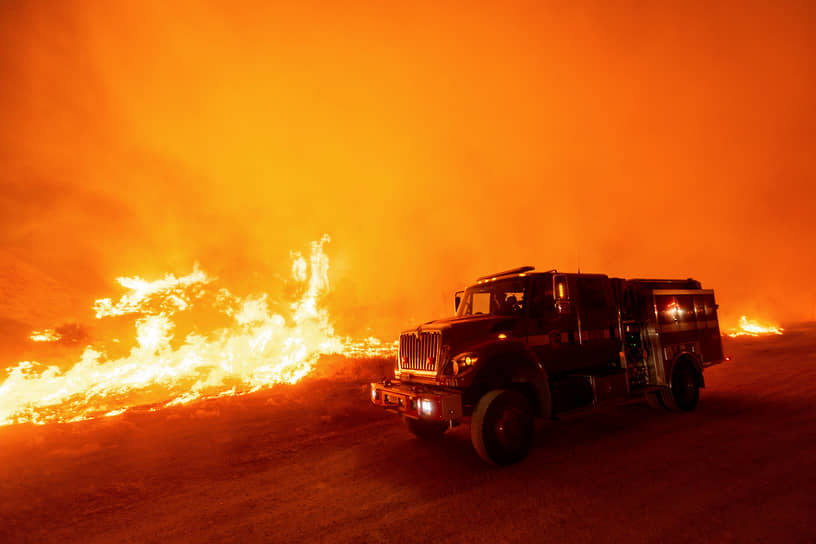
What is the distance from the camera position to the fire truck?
6.52 metres

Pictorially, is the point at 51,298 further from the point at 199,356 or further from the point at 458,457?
the point at 458,457

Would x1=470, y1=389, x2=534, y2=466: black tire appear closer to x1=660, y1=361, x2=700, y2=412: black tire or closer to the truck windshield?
the truck windshield

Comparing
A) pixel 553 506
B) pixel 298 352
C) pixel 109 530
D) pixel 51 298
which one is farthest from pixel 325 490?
pixel 51 298

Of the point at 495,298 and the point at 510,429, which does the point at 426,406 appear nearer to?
the point at 510,429

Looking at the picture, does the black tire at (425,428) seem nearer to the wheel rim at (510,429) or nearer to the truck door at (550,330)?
the wheel rim at (510,429)

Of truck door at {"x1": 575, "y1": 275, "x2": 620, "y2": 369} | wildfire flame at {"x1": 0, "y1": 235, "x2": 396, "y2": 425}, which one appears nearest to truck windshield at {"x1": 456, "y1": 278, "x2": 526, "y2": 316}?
truck door at {"x1": 575, "y1": 275, "x2": 620, "y2": 369}

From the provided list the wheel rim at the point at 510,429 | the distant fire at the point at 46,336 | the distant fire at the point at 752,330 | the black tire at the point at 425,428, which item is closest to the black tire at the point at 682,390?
the wheel rim at the point at 510,429

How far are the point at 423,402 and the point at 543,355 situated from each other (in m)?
2.75

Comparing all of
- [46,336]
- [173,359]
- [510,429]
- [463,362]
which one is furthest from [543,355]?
[46,336]

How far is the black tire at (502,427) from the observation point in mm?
6234

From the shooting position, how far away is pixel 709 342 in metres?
10.5

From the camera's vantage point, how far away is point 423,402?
6.32 meters

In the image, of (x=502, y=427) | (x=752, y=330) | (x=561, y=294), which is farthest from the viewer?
(x=752, y=330)

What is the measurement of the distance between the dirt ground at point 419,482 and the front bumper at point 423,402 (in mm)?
867
